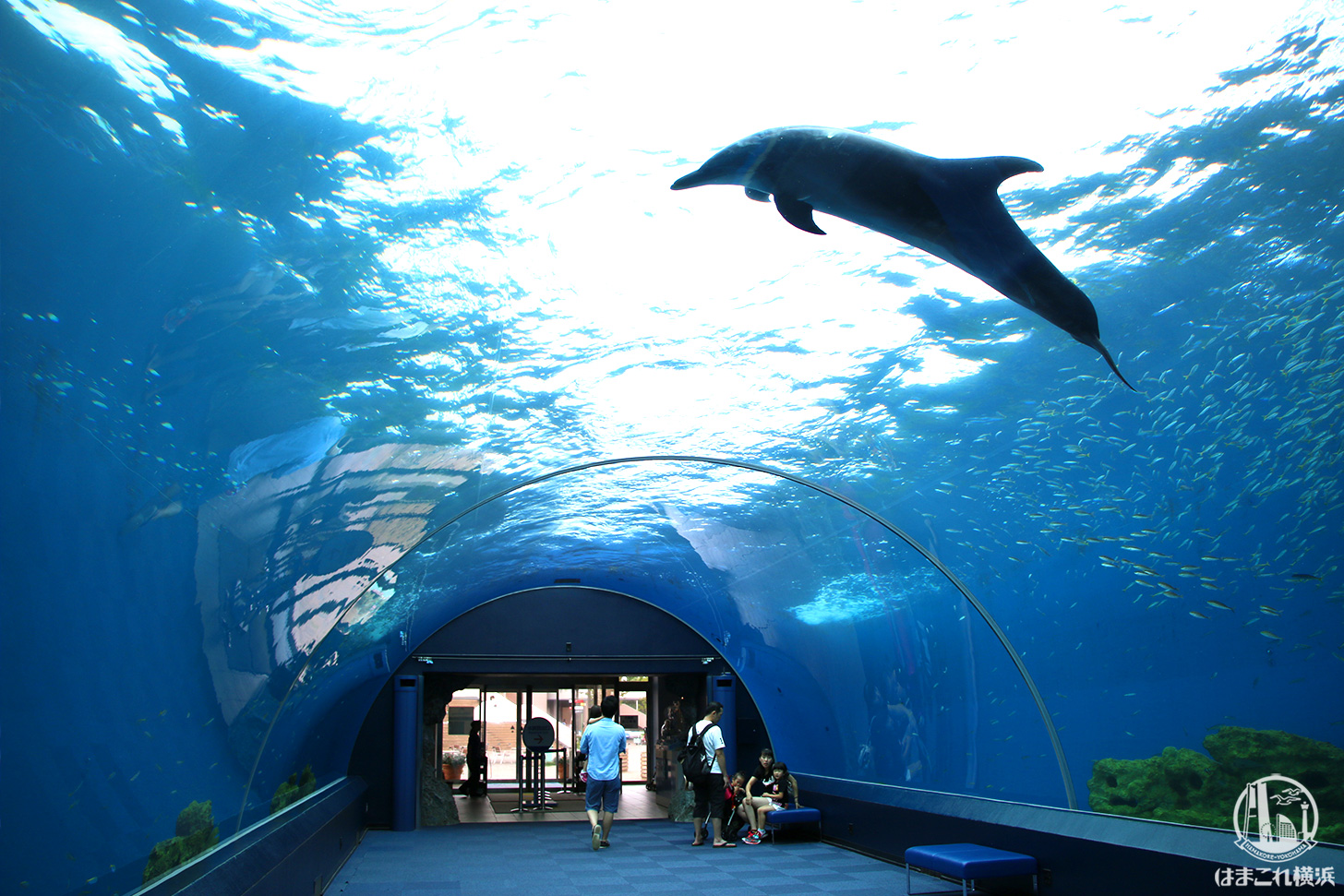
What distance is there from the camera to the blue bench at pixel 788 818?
42.9ft

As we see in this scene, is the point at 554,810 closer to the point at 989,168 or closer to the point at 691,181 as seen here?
the point at 691,181

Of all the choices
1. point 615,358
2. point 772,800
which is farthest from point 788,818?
point 615,358

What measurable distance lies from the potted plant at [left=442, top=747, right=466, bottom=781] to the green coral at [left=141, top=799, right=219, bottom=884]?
14025 mm

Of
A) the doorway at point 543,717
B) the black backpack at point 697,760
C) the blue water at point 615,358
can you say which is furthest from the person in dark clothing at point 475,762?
the black backpack at point 697,760

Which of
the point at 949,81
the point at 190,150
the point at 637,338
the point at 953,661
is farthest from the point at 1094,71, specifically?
the point at 953,661

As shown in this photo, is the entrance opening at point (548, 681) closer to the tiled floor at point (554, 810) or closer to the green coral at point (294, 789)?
the tiled floor at point (554, 810)

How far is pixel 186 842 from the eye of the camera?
255 inches

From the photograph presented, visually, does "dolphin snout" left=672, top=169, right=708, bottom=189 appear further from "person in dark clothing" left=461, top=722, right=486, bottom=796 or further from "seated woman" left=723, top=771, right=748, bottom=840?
"person in dark clothing" left=461, top=722, right=486, bottom=796

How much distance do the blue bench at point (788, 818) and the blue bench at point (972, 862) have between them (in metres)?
4.44

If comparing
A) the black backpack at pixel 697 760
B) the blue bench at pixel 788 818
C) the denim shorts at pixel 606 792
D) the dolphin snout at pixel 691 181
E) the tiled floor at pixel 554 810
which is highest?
the dolphin snout at pixel 691 181

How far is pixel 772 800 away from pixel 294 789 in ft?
22.7

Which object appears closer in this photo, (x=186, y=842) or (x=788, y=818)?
(x=186, y=842)

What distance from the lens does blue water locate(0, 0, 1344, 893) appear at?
4.12 m

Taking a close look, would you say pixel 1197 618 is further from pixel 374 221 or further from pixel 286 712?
pixel 286 712
